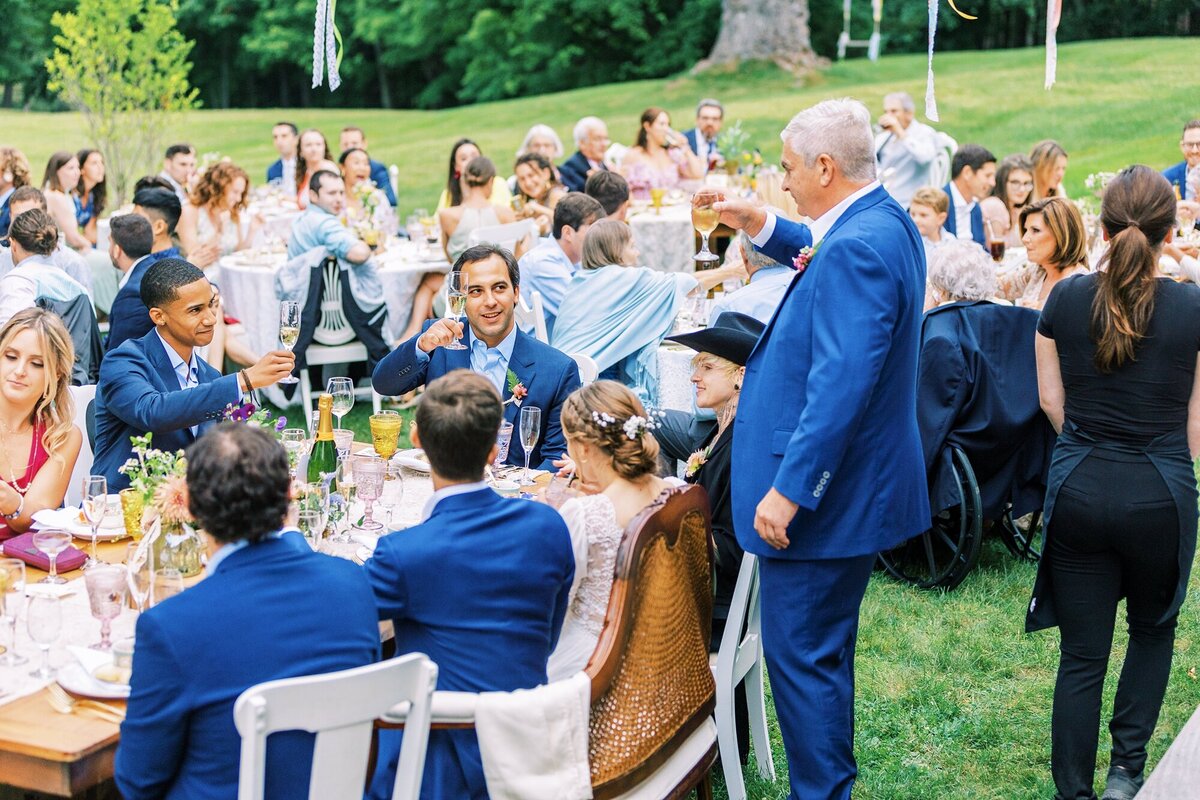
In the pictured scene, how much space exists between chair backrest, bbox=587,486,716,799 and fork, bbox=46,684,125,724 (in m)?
0.94

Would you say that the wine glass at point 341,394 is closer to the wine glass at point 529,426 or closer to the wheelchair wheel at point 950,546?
the wine glass at point 529,426

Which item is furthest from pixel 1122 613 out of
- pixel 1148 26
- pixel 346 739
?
pixel 1148 26

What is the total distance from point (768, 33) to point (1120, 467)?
2078 cm

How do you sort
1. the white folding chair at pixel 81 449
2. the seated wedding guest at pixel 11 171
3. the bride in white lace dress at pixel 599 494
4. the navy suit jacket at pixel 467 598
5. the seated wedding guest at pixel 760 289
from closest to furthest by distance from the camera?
1. the navy suit jacket at pixel 467 598
2. the bride in white lace dress at pixel 599 494
3. the white folding chair at pixel 81 449
4. the seated wedding guest at pixel 760 289
5. the seated wedding guest at pixel 11 171

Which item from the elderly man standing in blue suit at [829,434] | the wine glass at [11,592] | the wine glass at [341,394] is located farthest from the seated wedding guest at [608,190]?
the wine glass at [11,592]

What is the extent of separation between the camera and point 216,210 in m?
8.95

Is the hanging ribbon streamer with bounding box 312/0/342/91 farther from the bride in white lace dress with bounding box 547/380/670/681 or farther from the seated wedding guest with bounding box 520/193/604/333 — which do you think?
the seated wedding guest with bounding box 520/193/604/333

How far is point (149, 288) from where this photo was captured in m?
4.05

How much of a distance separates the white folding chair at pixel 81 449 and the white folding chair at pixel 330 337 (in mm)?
2926

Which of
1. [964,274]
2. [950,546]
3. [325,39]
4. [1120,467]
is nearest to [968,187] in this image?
[964,274]

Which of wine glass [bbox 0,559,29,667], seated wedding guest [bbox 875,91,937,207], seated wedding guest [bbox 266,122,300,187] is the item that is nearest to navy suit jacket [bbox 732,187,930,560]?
wine glass [bbox 0,559,29,667]

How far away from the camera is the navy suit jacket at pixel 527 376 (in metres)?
4.44

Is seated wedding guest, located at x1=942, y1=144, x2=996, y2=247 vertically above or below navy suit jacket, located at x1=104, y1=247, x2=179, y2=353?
above

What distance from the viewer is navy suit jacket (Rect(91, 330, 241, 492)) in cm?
390
